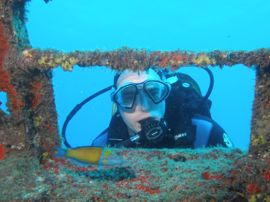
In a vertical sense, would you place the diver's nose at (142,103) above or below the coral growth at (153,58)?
below

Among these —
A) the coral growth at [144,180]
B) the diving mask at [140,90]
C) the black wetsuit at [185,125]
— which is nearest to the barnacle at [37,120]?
the coral growth at [144,180]

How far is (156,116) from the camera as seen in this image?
497 centimetres

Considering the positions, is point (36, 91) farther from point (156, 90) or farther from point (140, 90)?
point (156, 90)

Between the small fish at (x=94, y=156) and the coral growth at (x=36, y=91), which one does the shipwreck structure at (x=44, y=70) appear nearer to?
the coral growth at (x=36, y=91)

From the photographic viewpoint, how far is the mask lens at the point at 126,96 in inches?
197

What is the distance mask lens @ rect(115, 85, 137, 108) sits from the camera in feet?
16.4

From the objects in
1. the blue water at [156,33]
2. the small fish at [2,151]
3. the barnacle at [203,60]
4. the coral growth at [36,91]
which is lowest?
the small fish at [2,151]

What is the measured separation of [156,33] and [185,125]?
323ft

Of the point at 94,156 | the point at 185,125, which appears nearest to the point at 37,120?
the point at 94,156

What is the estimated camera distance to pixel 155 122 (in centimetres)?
468

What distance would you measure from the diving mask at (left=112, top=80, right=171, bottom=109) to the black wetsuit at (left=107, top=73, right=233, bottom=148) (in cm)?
50

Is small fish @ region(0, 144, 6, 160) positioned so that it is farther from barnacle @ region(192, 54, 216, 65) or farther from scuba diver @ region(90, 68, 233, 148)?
scuba diver @ region(90, 68, 233, 148)

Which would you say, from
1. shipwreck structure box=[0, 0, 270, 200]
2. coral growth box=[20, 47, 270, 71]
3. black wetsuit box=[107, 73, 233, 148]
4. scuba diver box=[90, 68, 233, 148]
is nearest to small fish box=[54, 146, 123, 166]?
shipwreck structure box=[0, 0, 270, 200]

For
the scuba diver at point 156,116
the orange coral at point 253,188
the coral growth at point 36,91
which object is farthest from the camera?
the scuba diver at point 156,116
